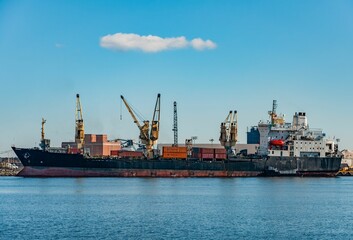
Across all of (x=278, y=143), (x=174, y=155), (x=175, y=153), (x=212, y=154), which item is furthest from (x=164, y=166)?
(x=278, y=143)

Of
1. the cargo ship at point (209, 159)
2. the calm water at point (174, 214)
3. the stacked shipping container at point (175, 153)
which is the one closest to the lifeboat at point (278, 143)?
the cargo ship at point (209, 159)

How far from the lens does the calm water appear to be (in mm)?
43500

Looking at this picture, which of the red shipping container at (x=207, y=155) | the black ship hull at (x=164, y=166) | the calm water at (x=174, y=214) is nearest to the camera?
the calm water at (x=174, y=214)

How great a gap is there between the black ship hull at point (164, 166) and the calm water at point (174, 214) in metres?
23.0

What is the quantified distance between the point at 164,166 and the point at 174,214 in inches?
2196

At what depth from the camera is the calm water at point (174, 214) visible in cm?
4350

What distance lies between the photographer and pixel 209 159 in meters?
113

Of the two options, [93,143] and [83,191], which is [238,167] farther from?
[93,143]

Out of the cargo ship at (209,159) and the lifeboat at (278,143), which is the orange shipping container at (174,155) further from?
the lifeboat at (278,143)

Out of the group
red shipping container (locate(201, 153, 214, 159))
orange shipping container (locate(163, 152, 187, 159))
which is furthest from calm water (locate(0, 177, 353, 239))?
red shipping container (locate(201, 153, 214, 159))

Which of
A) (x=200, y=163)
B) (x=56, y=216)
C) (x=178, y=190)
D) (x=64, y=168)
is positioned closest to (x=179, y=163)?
(x=200, y=163)

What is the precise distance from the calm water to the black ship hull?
23.0 metres

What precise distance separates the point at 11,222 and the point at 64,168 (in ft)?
179

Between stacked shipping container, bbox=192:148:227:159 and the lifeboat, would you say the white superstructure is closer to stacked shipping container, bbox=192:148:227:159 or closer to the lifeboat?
the lifeboat
